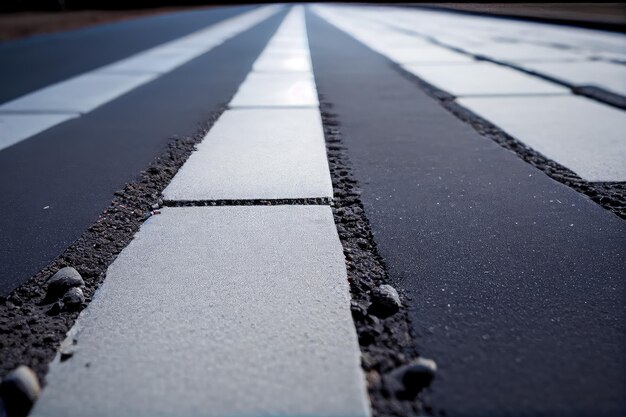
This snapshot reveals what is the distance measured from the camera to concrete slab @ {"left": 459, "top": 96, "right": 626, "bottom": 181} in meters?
1.41

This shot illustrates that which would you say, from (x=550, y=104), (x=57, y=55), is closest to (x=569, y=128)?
(x=550, y=104)

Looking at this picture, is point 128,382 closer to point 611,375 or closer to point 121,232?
point 121,232

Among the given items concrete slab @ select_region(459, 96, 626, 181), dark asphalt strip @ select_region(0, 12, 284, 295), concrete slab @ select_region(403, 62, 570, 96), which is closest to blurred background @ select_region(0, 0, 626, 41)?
concrete slab @ select_region(403, 62, 570, 96)

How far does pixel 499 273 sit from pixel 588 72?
3108mm

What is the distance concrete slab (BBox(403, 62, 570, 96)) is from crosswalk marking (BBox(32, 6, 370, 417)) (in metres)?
1.94

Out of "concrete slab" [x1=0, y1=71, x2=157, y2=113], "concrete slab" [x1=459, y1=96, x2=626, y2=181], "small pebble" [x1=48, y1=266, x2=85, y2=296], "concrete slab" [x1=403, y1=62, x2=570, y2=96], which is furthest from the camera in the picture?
"concrete slab" [x1=403, y1=62, x2=570, y2=96]

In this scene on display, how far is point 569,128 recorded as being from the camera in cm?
180

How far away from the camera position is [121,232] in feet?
3.41

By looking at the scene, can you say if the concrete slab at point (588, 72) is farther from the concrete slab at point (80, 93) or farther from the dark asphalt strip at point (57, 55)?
the dark asphalt strip at point (57, 55)

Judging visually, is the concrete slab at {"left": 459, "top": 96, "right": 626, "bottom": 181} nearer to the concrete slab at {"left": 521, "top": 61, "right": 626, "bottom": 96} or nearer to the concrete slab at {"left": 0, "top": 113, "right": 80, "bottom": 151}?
the concrete slab at {"left": 521, "top": 61, "right": 626, "bottom": 96}

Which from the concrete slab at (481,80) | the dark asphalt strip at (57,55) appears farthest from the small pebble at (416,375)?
the dark asphalt strip at (57,55)

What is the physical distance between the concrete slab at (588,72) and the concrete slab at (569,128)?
544 millimetres

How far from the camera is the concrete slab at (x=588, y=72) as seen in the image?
274cm

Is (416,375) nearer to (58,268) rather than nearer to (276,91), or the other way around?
(58,268)
